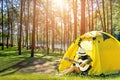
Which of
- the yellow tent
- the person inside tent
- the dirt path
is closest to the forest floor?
the dirt path

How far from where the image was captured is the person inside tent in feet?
40.2

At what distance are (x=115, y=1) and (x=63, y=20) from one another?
1397 centimetres

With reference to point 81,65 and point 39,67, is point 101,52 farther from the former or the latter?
point 39,67

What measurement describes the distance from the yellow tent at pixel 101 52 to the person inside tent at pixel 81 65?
0.21 metres

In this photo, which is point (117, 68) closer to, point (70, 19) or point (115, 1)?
point (115, 1)

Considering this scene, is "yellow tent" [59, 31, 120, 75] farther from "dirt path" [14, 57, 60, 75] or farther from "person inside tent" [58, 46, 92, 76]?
"dirt path" [14, 57, 60, 75]

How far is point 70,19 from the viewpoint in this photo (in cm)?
5062

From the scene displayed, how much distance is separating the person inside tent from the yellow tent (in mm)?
206

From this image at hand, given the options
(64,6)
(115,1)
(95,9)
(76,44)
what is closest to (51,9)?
(64,6)

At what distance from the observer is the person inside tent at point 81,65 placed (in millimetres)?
12258

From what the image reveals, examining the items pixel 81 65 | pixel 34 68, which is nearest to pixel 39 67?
pixel 34 68

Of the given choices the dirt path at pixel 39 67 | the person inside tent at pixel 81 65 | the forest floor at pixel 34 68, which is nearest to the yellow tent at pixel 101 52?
the person inside tent at pixel 81 65

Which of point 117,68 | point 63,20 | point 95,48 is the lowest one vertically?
point 117,68

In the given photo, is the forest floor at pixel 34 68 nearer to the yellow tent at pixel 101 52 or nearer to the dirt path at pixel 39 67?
the dirt path at pixel 39 67
